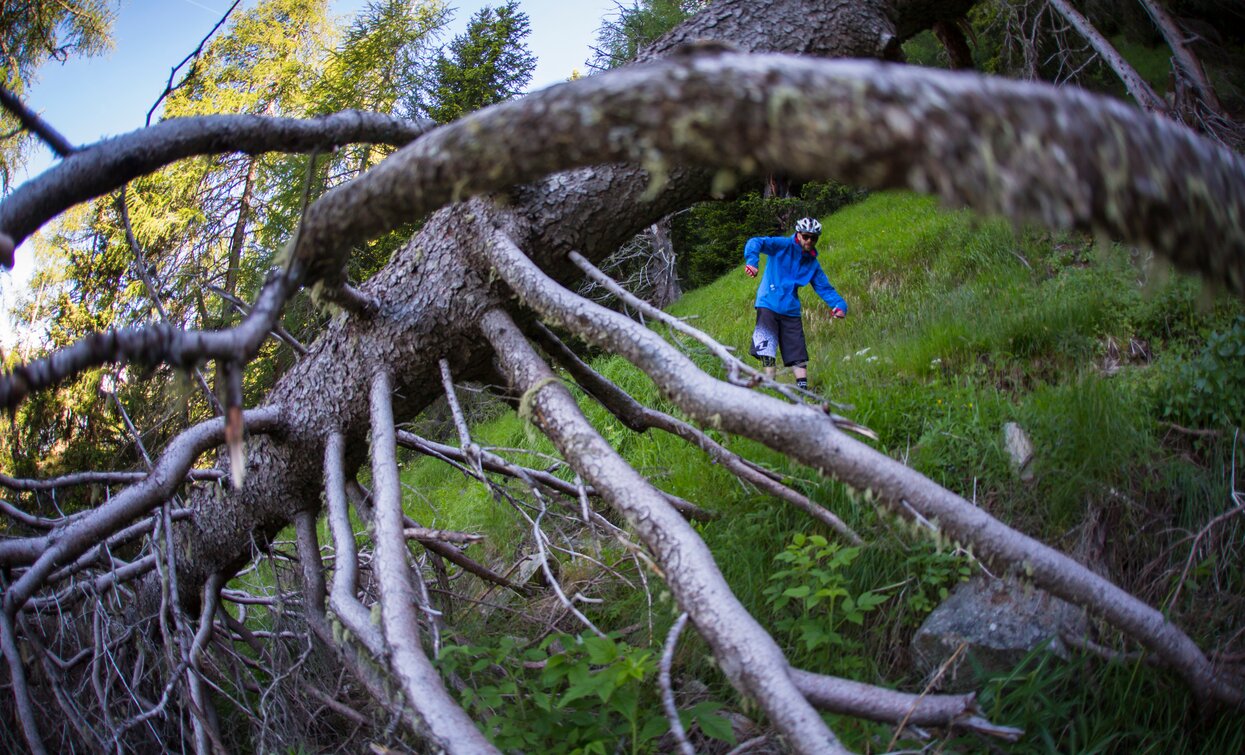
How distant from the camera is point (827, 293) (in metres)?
6.08

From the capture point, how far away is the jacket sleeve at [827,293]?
19.4 feet

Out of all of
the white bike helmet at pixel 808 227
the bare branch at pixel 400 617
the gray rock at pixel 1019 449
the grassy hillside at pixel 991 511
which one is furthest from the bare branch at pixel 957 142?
the white bike helmet at pixel 808 227

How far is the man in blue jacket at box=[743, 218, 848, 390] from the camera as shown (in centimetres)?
597

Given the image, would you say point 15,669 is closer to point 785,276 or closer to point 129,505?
point 129,505

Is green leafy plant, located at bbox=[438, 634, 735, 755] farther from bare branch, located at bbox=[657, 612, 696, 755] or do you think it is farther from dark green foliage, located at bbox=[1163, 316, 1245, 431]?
dark green foliage, located at bbox=[1163, 316, 1245, 431]

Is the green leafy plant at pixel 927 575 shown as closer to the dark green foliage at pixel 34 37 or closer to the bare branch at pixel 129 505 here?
the bare branch at pixel 129 505

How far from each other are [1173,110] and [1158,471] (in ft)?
7.40

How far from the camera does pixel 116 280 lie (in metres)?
6.56

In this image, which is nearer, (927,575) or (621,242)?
(927,575)

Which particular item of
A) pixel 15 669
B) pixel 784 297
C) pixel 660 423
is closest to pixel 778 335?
pixel 784 297

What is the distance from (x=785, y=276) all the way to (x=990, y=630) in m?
3.83

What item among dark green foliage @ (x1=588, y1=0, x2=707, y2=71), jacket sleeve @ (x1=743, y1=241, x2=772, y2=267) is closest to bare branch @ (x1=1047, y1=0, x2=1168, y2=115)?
jacket sleeve @ (x1=743, y1=241, x2=772, y2=267)

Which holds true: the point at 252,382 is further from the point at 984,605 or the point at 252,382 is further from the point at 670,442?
the point at 984,605

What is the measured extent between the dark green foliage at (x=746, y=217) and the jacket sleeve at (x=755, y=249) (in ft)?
21.7
